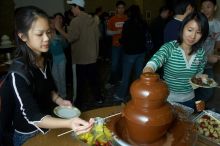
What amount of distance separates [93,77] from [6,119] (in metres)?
2.50

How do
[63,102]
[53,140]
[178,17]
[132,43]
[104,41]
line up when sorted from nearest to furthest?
[53,140] < [63,102] < [178,17] < [132,43] < [104,41]

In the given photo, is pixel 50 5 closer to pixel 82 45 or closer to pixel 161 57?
pixel 82 45

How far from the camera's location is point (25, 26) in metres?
1.51

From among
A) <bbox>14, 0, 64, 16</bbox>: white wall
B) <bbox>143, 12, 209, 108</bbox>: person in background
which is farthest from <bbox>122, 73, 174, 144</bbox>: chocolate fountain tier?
<bbox>14, 0, 64, 16</bbox>: white wall

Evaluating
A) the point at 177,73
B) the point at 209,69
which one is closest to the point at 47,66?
the point at 177,73

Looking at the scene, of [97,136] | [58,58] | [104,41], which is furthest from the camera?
[104,41]

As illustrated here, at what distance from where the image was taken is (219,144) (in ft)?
4.88

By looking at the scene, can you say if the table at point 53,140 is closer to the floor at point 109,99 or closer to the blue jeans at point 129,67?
the floor at point 109,99

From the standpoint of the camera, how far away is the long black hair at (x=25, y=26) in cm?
150

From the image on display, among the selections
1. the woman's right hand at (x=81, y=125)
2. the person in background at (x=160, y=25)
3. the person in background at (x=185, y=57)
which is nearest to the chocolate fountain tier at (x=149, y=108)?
the woman's right hand at (x=81, y=125)

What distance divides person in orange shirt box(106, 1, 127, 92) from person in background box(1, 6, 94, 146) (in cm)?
313

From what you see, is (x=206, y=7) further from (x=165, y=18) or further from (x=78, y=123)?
(x=78, y=123)

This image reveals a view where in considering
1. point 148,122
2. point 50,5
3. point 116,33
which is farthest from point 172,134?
point 50,5

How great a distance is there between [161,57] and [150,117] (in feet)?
A: 2.94
